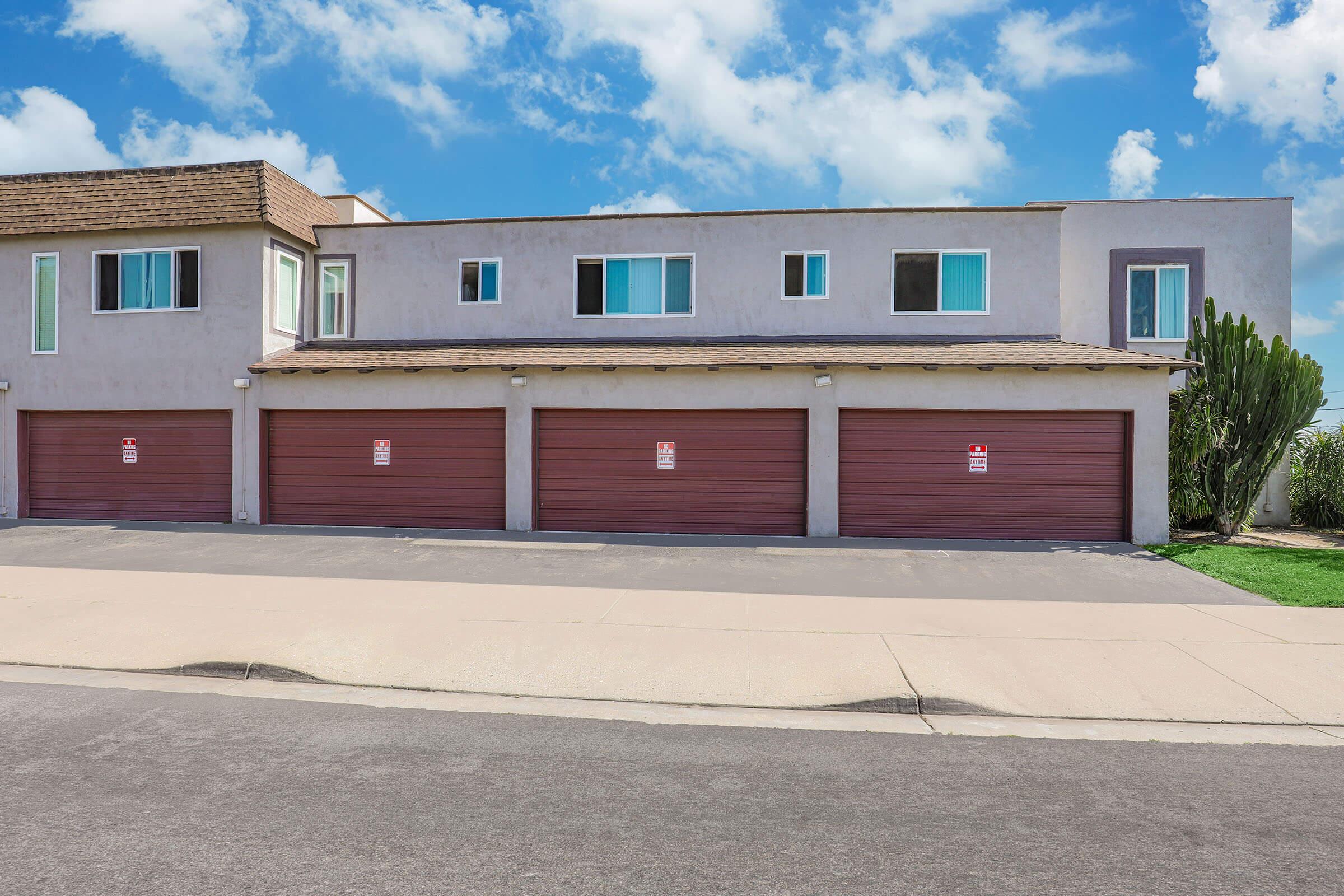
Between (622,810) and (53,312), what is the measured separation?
18.3 meters

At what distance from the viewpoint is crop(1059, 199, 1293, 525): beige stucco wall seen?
16922mm

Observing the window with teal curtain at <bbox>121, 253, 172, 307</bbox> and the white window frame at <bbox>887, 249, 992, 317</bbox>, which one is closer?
the white window frame at <bbox>887, 249, 992, 317</bbox>

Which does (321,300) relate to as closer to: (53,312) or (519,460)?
(53,312)

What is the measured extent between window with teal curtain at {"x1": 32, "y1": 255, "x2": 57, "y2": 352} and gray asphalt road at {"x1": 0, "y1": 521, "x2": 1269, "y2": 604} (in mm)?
4036

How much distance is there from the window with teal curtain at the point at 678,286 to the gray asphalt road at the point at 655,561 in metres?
5.00

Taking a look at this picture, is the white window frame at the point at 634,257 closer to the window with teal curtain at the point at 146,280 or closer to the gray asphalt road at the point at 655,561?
the gray asphalt road at the point at 655,561

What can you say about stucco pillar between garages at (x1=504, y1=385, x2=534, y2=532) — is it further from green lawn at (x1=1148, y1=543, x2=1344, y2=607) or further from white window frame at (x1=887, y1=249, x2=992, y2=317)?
green lawn at (x1=1148, y1=543, x2=1344, y2=607)

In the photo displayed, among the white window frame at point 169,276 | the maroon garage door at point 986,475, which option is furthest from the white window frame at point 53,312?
the maroon garage door at point 986,475

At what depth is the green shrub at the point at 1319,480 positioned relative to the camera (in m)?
16.4

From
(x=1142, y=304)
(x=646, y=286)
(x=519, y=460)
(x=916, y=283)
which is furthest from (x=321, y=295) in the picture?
(x=1142, y=304)

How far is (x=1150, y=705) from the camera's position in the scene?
19.0 feet

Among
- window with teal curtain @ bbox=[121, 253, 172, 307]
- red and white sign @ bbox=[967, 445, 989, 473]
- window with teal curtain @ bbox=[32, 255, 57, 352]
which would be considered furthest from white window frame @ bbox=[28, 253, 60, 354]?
red and white sign @ bbox=[967, 445, 989, 473]

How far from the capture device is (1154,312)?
1714cm

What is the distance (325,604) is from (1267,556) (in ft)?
44.3
